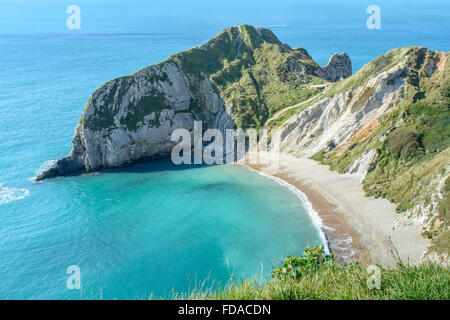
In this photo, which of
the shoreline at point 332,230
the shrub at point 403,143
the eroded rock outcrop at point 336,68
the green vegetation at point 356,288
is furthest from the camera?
the eroded rock outcrop at point 336,68

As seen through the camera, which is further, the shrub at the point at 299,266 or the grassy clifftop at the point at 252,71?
the grassy clifftop at the point at 252,71

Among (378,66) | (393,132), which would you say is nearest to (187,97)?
(378,66)

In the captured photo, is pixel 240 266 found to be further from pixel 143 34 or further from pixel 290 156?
pixel 143 34

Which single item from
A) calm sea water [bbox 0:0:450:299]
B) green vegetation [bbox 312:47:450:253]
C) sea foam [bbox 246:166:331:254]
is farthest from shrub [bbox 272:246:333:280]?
green vegetation [bbox 312:47:450:253]

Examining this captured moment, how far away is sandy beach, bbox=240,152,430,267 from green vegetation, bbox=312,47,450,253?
1.43m

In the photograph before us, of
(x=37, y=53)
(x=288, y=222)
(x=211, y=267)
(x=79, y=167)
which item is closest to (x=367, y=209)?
(x=288, y=222)

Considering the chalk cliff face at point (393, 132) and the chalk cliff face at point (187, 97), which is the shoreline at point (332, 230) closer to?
the chalk cliff face at point (393, 132)

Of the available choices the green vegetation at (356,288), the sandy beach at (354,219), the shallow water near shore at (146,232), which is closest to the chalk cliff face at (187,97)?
the shallow water near shore at (146,232)

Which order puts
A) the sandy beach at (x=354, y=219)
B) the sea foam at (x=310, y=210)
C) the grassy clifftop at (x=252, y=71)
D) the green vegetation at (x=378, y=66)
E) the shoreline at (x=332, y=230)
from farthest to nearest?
1. the grassy clifftop at (x=252, y=71)
2. the green vegetation at (x=378, y=66)
3. the sea foam at (x=310, y=210)
4. the shoreline at (x=332, y=230)
5. the sandy beach at (x=354, y=219)

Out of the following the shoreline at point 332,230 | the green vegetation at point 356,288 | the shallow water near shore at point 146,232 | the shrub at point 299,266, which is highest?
the green vegetation at point 356,288

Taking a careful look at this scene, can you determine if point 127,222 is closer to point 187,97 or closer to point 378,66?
point 187,97

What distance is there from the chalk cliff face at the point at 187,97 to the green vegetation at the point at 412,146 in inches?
736

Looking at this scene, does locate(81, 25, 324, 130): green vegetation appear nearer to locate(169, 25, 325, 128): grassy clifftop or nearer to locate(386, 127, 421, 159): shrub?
locate(169, 25, 325, 128): grassy clifftop

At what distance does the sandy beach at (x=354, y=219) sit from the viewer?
1474 inches
